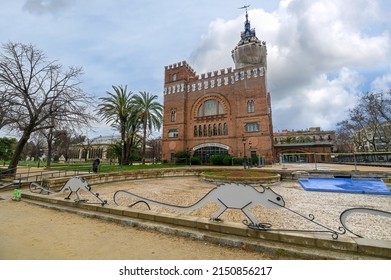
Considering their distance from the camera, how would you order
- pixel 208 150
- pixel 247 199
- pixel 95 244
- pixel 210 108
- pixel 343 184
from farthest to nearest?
pixel 210 108, pixel 208 150, pixel 343 184, pixel 247 199, pixel 95 244

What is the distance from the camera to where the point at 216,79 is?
1268 inches

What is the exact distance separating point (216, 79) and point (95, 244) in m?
31.7

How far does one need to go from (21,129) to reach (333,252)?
58.5ft

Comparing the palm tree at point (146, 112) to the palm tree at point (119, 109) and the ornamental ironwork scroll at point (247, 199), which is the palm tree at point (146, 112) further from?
the ornamental ironwork scroll at point (247, 199)

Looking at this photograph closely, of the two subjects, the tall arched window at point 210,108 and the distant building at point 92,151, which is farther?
the distant building at point 92,151

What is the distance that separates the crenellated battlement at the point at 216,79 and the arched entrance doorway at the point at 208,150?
34.2 feet

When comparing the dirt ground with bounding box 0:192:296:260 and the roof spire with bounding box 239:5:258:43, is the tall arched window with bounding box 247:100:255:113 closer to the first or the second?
the roof spire with bounding box 239:5:258:43

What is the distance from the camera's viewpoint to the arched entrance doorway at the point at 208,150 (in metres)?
30.2

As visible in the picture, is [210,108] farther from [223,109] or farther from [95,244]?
[95,244]

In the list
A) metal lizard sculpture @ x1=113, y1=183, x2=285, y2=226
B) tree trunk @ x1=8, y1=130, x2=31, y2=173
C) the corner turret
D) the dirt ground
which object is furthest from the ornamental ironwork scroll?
the corner turret

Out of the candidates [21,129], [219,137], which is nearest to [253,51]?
[219,137]

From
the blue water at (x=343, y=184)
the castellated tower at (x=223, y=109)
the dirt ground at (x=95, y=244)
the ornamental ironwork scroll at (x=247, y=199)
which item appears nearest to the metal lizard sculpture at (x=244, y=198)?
the ornamental ironwork scroll at (x=247, y=199)

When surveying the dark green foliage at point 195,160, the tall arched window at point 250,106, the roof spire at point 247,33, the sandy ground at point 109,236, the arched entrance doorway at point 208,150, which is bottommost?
the sandy ground at point 109,236

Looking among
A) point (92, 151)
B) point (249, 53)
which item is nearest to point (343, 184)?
point (249, 53)
